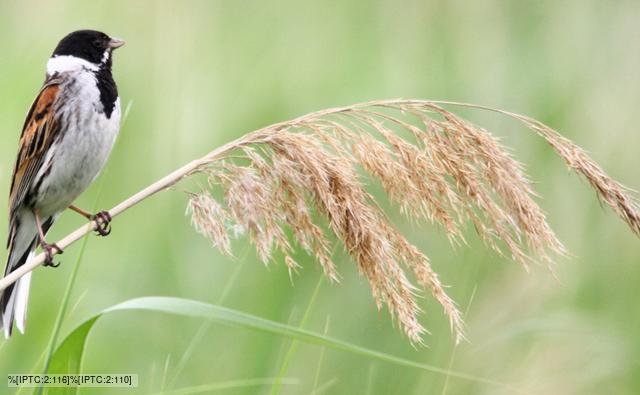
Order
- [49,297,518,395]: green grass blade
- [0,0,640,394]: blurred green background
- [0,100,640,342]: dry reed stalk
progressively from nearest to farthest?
1. [49,297,518,395]: green grass blade
2. [0,100,640,342]: dry reed stalk
3. [0,0,640,394]: blurred green background

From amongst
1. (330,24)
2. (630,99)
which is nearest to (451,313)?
(630,99)

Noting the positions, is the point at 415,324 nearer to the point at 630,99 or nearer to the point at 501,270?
the point at 501,270

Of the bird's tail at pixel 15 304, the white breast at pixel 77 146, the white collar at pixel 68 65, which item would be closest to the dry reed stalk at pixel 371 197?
the bird's tail at pixel 15 304

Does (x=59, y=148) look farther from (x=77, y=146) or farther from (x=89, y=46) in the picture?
(x=89, y=46)

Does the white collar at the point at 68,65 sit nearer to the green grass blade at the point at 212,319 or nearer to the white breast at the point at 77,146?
the white breast at the point at 77,146

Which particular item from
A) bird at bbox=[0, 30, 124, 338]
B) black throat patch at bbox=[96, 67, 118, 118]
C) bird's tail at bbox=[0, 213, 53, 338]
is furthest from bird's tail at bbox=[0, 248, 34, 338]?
black throat patch at bbox=[96, 67, 118, 118]

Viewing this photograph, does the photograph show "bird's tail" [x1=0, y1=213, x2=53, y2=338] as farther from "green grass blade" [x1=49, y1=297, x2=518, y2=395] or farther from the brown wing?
"green grass blade" [x1=49, y1=297, x2=518, y2=395]

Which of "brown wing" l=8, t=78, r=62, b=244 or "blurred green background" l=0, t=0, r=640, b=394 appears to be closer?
"blurred green background" l=0, t=0, r=640, b=394
